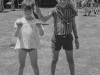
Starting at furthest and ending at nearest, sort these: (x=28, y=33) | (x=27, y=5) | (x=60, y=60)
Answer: (x=60, y=60), (x=28, y=33), (x=27, y=5)

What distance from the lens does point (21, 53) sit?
3.51 meters

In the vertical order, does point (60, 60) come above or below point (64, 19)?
below

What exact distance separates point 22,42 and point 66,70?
5.88 feet

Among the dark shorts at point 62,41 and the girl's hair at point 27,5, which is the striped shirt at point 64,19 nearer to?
the dark shorts at point 62,41

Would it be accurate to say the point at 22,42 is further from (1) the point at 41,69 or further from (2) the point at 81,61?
(2) the point at 81,61

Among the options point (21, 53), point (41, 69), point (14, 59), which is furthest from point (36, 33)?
point (14, 59)

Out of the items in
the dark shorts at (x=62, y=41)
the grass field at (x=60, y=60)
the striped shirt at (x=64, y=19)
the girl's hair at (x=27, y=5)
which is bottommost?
the grass field at (x=60, y=60)

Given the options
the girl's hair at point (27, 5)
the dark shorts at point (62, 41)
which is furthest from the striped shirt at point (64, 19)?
the girl's hair at point (27, 5)

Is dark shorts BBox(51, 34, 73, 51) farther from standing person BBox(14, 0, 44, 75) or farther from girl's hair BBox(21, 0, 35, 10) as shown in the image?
girl's hair BBox(21, 0, 35, 10)

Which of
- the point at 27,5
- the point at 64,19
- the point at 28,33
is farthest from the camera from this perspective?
the point at 64,19

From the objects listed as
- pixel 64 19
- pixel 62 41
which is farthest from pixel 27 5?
pixel 62 41

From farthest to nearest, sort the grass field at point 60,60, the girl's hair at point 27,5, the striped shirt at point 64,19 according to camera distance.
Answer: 1. the grass field at point 60,60
2. the striped shirt at point 64,19
3. the girl's hair at point 27,5

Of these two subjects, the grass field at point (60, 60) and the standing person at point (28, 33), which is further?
the grass field at point (60, 60)

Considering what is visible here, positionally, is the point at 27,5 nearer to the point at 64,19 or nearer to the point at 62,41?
the point at 64,19
